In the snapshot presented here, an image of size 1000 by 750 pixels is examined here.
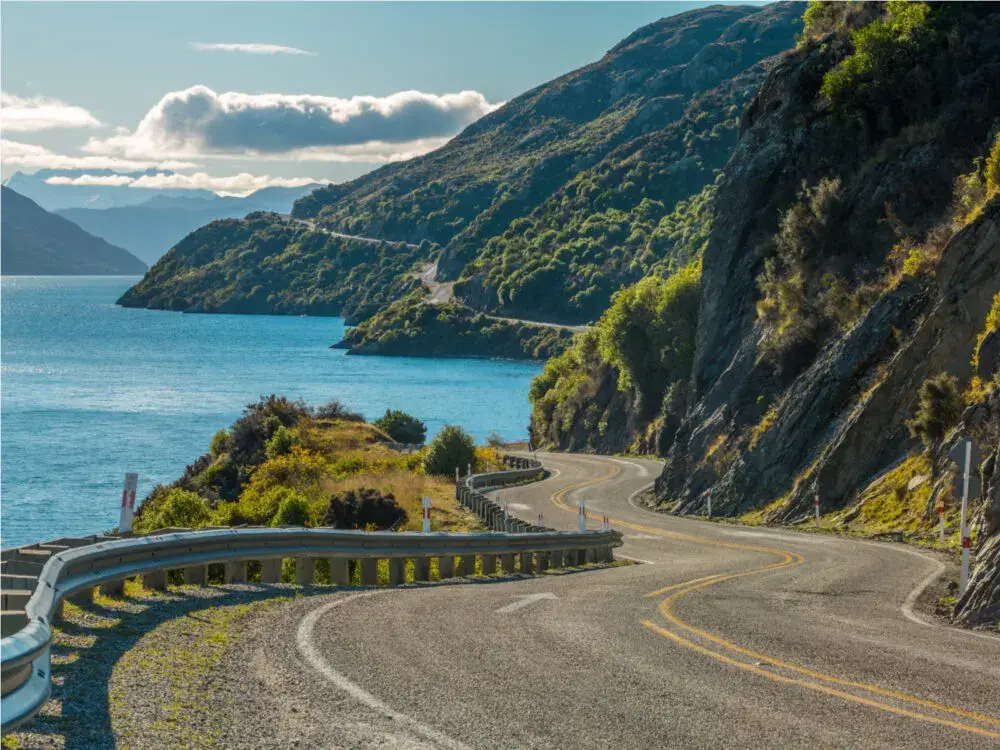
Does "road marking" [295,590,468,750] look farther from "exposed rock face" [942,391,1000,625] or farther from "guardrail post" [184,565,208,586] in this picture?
"exposed rock face" [942,391,1000,625]

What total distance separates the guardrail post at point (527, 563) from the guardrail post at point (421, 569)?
158 inches

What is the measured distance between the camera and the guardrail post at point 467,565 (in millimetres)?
19172

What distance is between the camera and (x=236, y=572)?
46.0ft

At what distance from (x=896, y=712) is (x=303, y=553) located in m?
8.58

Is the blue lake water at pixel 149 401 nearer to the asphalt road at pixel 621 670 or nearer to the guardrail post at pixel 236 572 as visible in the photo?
the guardrail post at pixel 236 572

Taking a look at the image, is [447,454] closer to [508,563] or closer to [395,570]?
[508,563]

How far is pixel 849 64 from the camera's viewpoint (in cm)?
4056

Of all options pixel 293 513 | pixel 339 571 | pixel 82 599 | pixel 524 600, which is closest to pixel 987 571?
pixel 524 600

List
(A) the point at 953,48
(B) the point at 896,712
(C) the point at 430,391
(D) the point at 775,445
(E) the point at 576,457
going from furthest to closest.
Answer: (C) the point at 430,391
(E) the point at 576,457
(A) the point at 953,48
(D) the point at 775,445
(B) the point at 896,712

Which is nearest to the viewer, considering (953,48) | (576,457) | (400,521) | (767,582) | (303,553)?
(303,553)

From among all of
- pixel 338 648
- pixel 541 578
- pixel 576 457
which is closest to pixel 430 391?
pixel 576 457

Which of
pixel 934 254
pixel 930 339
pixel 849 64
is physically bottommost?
pixel 930 339

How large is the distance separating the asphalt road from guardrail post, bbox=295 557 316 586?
1051 millimetres

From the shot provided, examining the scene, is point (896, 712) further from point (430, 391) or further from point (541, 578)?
point (430, 391)
